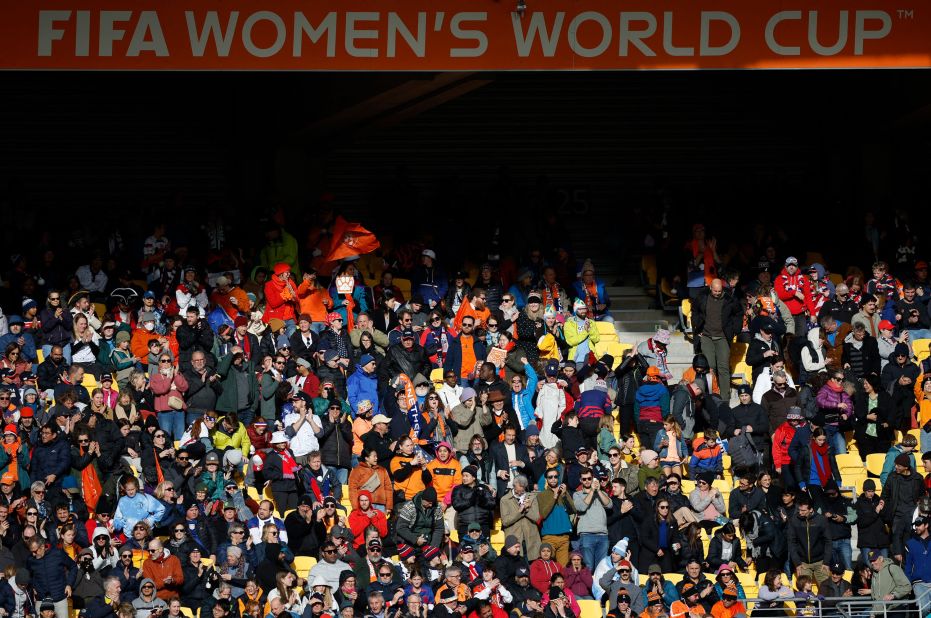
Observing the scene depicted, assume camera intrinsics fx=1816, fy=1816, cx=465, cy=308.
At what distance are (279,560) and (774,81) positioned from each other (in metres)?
12.4

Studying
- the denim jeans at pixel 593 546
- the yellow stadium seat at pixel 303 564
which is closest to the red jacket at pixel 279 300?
the yellow stadium seat at pixel 303 564

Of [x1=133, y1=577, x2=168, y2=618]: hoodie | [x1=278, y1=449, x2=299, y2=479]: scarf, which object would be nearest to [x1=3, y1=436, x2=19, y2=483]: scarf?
[x1=133, y1=577, x2=168, y2=618]: hoodie

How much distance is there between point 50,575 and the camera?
1742cm

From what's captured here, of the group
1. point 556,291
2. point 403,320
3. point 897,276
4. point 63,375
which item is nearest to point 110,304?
point 63,375

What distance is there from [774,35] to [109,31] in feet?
23.1

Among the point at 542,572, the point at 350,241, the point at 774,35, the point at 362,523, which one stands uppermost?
the point at 774,35

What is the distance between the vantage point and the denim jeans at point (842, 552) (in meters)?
18.7

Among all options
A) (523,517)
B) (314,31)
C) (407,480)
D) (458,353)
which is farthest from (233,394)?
(314,31)

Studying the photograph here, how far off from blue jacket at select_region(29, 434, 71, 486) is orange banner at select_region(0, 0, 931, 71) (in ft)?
13.1

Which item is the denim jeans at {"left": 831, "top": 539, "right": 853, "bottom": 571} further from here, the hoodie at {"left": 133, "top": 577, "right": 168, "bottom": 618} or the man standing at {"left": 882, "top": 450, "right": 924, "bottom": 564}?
the hoodie at {"left": 133, "top": 577, "right": 168, "bottom": 618}

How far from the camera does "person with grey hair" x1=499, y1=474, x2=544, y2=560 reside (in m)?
18.3

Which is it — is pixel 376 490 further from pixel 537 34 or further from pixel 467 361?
pixel 537 34

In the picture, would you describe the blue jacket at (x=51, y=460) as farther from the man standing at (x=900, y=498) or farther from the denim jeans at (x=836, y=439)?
the man standing at (x=900, y=498)

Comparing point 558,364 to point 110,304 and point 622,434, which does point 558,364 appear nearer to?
point 622,434
